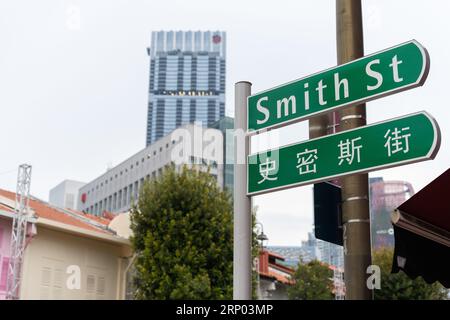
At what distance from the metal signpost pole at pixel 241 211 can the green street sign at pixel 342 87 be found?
0.08 metres

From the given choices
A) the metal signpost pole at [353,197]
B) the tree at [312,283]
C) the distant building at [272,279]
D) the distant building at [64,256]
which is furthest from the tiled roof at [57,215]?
the metal signpost pole at [353,197]

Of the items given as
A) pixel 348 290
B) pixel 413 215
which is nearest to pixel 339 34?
pixel 413 215

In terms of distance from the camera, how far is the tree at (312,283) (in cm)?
3841

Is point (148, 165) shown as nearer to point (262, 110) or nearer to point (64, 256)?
point (64, 256)

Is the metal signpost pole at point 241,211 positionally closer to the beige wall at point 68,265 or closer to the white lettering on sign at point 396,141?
the white lettering on sign at point 396,141

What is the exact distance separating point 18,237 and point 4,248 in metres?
1.63

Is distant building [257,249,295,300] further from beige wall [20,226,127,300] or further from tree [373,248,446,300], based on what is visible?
beige wall [20,226,127,300]

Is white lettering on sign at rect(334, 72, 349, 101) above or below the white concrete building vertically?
below

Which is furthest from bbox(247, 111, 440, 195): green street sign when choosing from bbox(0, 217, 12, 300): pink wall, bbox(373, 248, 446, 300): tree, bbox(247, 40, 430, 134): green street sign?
bbox(373, 248, 446, 300): tree

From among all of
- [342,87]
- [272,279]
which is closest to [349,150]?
[342,87]

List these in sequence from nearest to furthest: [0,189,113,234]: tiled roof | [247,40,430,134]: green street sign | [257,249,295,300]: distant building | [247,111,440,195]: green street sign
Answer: [247,111,440,195]: green street sign < [247,40,430,134]: green street sign < [0,189,113,234]: tiled roof < [257,249,295,300]: distant building

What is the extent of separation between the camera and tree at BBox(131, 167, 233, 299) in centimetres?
2242
